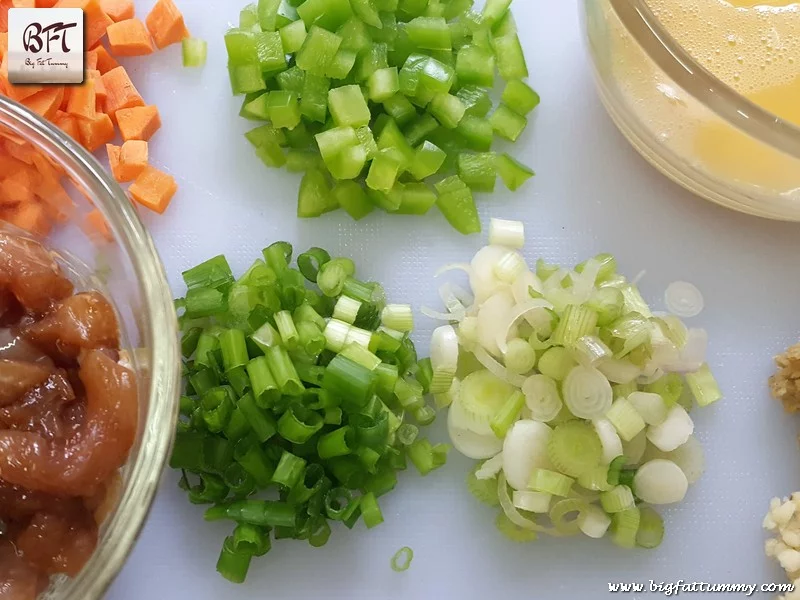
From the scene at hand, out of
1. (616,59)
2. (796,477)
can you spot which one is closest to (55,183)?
(616,59)

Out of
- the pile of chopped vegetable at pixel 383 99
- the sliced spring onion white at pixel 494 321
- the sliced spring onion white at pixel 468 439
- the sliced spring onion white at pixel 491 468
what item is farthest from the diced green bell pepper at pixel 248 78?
the sliced spring onion white at pixel 491 468

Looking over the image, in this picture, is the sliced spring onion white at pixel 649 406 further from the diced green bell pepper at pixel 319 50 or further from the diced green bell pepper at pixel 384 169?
the diced green bell pepper at pixel 319 50

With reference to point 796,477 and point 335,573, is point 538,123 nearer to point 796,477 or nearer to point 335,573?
point 796,477

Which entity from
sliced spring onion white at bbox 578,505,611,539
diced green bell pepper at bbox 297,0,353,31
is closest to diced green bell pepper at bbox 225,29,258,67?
diced green bell pepper at bbox 297,0,353,31

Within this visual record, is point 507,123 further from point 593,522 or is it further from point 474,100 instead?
point 593,522

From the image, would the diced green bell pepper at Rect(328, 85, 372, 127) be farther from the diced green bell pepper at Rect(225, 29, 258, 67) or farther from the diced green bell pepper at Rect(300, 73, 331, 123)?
the diced green bell pepper at Rect(225, 29, 258, 67)
